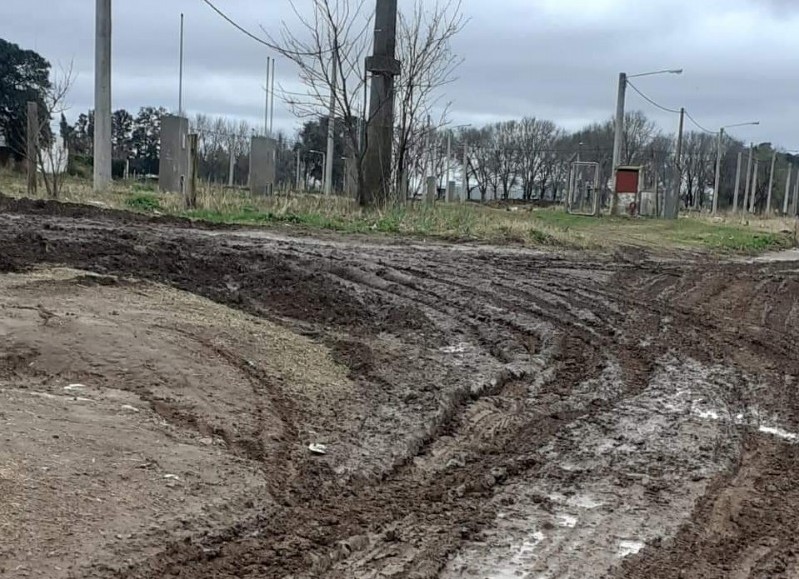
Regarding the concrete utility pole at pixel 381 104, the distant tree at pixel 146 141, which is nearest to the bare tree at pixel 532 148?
the distant tree at pixel 146 141

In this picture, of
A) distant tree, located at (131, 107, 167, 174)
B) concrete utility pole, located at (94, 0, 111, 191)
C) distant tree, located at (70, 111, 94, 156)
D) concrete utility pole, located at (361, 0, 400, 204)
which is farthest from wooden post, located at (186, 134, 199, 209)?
distant tree, located at (131, 107, 167, 174)

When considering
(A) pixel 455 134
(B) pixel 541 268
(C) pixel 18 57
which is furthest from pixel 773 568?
(A) pixel 455 134

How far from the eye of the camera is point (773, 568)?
3.16 meters

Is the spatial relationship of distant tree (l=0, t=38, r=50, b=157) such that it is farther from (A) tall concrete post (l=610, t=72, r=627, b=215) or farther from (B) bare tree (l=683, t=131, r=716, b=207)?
(B) bare tree (l=683, t=131, r=716, b=207)

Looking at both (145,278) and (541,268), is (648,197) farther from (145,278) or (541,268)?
(145,278)

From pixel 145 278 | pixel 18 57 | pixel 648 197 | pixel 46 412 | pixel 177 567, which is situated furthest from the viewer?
pixel 648 197

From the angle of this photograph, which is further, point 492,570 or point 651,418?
point 651,418

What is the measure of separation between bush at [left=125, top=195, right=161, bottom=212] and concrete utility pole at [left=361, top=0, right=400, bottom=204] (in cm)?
492

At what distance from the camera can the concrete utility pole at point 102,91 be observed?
19598 mm

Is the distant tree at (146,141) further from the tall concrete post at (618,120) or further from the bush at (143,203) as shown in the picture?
the bush at (143,203)

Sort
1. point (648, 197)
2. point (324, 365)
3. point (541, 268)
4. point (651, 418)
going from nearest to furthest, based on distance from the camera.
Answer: point (651, 418)
point (324, 365)
point (541, 268)
point (648, 197)

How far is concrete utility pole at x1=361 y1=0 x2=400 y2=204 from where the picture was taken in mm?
19953

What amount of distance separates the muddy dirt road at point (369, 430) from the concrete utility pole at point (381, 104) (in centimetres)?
1201

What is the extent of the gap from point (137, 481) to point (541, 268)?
8.60m
